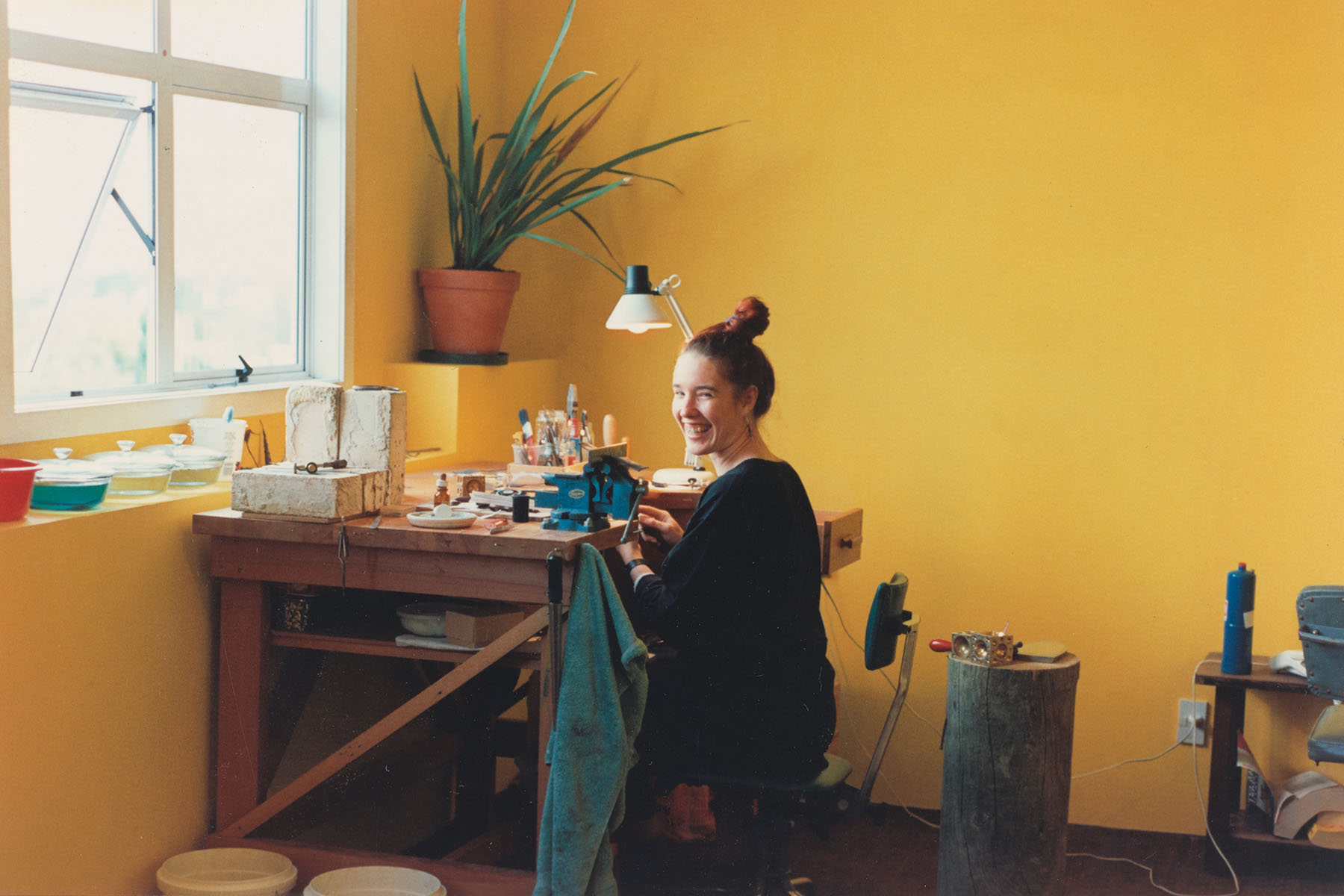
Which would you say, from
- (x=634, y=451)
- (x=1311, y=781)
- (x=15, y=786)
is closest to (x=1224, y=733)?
(x=1311, y=781)

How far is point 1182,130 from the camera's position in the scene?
4.09 m

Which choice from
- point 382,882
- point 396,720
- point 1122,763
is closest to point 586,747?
A: point 396,720

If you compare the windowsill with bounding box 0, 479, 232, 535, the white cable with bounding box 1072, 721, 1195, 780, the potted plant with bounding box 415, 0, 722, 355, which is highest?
the potted plant with bounding box 415, 0, 722, 355

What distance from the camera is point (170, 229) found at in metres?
3.24

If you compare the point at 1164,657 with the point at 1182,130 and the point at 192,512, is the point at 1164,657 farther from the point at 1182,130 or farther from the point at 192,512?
the point at 192,512

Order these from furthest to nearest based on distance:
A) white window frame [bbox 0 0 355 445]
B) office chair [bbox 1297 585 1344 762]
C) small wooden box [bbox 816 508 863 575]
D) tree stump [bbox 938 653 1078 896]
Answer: small wooden box [bbox 816 508 863 575], office chair [bbox 1297 585 1344 762], tree stump [bbox 938 653 1078 896], white window frame [bbox 0 0 355 445]

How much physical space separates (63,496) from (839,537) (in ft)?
6.81

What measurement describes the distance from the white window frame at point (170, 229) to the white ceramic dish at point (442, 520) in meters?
0.74

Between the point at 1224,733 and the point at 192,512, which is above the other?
the point at 192,512

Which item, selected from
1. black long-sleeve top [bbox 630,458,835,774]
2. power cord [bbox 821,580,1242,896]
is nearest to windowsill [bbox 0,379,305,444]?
Answer: black long-sleeve top [bbox 630,458,835,774]

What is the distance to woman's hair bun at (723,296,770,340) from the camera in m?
3.15

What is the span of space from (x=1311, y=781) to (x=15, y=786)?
3388mm

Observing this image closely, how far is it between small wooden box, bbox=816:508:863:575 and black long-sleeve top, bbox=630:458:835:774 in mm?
726

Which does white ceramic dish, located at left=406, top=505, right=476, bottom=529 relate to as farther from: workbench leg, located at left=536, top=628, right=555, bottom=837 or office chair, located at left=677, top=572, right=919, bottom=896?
office chair, located at left=677, top=572, right=919, bottom=896
